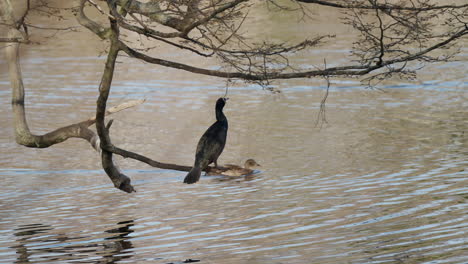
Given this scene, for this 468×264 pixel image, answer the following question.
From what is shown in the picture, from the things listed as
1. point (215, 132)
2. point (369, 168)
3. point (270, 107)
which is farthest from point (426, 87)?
point (215, 132)

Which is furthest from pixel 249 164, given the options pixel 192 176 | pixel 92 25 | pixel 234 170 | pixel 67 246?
pixel 67 246

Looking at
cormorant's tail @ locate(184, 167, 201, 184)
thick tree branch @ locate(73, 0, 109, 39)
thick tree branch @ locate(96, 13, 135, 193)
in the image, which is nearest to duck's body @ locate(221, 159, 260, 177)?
cormorant's tail @ locate(184, 167, 201, 184)

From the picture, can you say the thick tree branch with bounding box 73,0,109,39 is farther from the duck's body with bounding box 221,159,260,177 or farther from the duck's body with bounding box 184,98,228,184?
the duck's body with bounding box 221,159,260,177

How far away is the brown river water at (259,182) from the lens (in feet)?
29.6

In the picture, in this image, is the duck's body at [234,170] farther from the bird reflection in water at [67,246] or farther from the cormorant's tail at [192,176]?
the bird reflection in water at [67,246]

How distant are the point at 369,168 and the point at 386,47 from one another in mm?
3447

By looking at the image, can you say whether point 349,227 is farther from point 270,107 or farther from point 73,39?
point 73,39

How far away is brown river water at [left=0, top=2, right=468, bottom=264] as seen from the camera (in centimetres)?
902

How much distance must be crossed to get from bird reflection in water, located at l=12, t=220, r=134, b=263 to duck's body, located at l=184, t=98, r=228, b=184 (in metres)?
1.81

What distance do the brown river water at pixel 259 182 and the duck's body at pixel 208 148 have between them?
0.89 ft

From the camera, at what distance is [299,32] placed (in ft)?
96.2

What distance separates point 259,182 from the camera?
12359mm

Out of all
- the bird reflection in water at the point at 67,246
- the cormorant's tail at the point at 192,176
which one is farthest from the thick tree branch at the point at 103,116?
the bird reflection in water at the point at 67,246

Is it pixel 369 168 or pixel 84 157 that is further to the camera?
pixel 84 157
